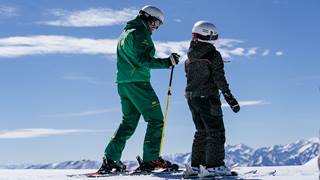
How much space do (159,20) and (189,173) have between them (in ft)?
10.5

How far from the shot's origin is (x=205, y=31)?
8.95m

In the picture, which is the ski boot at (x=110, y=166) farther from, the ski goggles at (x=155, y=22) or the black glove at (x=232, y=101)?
the black glove at (x=232, y=101)

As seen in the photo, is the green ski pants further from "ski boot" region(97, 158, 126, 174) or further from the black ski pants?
the black ski pants

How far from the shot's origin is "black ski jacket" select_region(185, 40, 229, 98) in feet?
28.2

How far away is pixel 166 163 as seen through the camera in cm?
1040

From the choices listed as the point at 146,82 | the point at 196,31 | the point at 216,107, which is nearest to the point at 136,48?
the point at 146,82

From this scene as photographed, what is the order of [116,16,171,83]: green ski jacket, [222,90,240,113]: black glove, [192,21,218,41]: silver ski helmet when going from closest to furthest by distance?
[222,90,240,113]: black glove < [192,21,218,41]: silver ski helmet < [116,16,171,83]: green ski jacket

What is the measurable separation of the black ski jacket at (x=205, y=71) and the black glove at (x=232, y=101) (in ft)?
0.30

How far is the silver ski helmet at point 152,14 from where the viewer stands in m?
10.4

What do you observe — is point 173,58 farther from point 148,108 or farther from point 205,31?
point 205,31

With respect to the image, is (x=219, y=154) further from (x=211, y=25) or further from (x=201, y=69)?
(x=211, y=25)

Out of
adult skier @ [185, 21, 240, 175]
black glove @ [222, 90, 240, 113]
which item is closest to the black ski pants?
adult skier @ [185, 21, 240, 175]

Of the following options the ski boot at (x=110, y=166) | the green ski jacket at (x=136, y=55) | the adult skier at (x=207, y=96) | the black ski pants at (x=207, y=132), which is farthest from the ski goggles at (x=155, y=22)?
the ski boot at (x=110, y=166)

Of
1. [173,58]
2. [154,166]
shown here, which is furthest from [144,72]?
[154,166]
